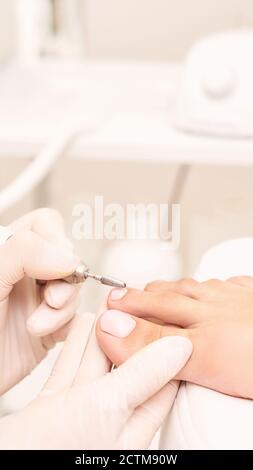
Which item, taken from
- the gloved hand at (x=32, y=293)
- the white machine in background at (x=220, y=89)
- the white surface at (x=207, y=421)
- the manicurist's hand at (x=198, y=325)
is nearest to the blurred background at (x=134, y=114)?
the white machine in background at (x=220, y=89)

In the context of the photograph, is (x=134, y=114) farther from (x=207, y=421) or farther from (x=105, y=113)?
(x=207, y=421)

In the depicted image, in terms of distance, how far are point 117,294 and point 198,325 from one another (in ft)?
0.33

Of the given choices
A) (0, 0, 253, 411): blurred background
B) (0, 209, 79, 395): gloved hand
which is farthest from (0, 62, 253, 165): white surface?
(0, 209, 79, 395): gloved hand

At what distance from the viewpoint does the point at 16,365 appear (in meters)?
0.72

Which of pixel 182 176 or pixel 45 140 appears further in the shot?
pixel 182 176

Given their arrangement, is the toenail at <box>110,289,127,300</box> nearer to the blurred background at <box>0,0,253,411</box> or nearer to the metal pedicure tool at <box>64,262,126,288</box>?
the metal pedicure tool at <box>64,262,126,288</box>

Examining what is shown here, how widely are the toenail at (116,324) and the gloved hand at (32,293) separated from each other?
52mm

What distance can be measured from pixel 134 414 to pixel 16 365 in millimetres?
221

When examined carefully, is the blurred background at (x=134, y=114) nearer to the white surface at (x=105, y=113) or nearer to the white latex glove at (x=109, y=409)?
the white surface at (x=105, y=113)

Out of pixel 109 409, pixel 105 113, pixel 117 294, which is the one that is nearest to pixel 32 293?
pixel 117 294

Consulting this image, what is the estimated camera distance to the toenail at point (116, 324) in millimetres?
606

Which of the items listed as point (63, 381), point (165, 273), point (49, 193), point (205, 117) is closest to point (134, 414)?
point (63, 381)

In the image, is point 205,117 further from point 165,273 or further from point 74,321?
Result: point 74,321

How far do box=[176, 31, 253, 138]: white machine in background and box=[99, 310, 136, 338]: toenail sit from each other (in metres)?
0.61
